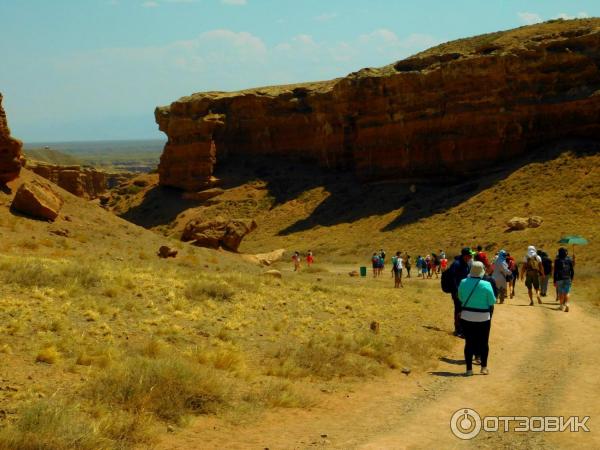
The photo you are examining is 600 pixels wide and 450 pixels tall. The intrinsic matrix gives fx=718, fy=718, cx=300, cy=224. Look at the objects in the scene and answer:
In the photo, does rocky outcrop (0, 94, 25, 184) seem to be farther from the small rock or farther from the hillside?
the hillside

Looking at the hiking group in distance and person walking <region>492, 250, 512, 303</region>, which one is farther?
person walking <region>492, 250, 512, 303</region>

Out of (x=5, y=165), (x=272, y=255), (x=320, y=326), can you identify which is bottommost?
(x=272, y=255)

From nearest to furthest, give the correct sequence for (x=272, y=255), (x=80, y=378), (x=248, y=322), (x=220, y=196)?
(x=80, y=378)
(x=248, y=322)
(x=272, y=255)
(x=220, y=196)

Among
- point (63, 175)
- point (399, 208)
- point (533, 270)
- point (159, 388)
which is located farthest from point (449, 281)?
point (63, 175)

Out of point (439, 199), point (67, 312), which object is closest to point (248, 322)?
point (67, 312)

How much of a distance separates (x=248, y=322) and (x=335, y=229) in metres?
43.5

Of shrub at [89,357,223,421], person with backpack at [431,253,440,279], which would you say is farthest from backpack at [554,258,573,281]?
person with backpack at [431,253,440,279]

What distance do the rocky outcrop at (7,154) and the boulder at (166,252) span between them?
676 centimetres

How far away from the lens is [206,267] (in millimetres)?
28109

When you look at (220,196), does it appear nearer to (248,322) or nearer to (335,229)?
(335,229)

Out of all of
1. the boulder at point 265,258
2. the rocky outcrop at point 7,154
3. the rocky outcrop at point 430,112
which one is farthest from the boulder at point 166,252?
the rocky outcrop at point 430,112

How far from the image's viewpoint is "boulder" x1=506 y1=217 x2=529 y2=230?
44741 mm

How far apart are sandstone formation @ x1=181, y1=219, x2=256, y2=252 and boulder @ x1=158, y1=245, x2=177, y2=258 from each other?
1054 cm

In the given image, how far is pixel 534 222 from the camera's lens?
44500 millimetres
